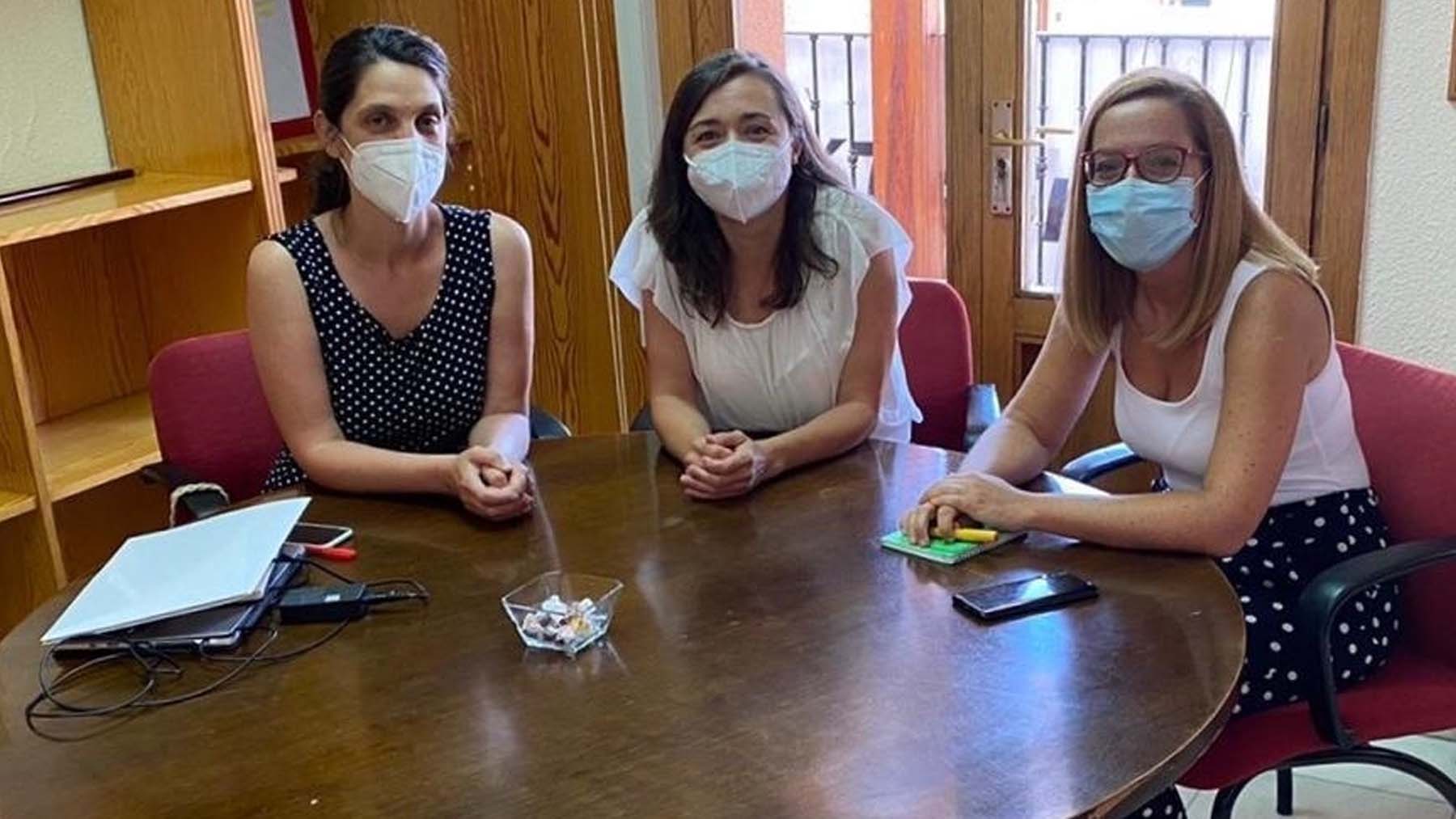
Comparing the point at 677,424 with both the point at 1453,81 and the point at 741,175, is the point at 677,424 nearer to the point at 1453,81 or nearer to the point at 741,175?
the point at 741,175

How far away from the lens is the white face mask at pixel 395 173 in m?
2.15

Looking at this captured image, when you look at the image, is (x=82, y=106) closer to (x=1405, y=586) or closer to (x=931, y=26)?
(x=931, y=26)

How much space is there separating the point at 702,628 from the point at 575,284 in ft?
7.04

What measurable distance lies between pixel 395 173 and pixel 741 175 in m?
0.52

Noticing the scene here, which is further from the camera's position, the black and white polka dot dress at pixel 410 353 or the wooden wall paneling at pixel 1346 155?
the wooden wall paneling at pixel 1346 155

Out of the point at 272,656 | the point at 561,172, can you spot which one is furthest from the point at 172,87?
the point at 272,656

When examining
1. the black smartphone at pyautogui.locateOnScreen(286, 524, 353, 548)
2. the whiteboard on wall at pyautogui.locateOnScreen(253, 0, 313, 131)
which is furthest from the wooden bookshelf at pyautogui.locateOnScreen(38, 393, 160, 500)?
the black smartphone at pyautogui.locateOnScreen(286, 524, 353, 548)

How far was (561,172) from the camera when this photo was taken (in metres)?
3.49

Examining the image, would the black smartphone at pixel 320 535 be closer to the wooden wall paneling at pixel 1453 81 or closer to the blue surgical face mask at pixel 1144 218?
the blue surgical face mask at pixel 1144 218

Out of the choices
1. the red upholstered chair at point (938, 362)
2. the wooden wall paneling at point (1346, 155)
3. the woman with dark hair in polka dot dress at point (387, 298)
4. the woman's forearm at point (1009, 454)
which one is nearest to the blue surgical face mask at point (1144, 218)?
the woman's forearm at point (1009, 454)

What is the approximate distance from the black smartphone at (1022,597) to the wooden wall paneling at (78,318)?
2.12 meters

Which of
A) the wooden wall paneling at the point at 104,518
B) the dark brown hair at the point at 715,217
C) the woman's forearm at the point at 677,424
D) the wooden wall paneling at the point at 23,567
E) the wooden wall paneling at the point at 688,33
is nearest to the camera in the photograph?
the woman's forearm at the point at 677,424

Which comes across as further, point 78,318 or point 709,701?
point 78,318

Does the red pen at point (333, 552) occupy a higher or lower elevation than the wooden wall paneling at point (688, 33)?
lower
